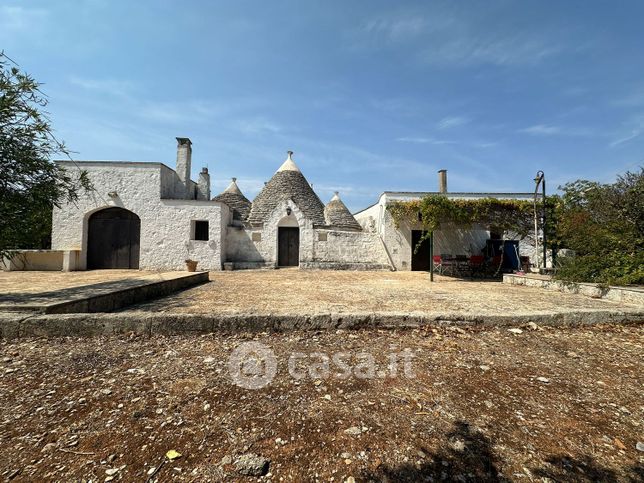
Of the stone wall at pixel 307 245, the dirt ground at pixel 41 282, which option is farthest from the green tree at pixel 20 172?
the stone wall at pixel 307 245

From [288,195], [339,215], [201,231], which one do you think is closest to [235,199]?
[288,195]

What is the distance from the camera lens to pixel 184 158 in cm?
1573

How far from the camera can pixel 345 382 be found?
2.45m

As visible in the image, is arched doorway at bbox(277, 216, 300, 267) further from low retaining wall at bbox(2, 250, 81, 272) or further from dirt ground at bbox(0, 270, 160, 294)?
low retaining wall at bbox(2, 250, 81, 272)

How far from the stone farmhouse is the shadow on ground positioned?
510 inches

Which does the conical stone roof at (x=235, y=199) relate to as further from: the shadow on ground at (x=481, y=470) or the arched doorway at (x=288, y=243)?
the shadow on ground at (x=481, y=470)

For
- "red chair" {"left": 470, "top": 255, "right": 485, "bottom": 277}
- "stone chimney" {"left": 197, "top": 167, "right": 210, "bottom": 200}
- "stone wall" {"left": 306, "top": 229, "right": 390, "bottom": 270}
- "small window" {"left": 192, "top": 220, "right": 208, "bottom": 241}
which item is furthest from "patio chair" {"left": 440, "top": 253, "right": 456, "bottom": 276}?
"stone chimney" {"left": 197, "top": 167, "right": 210, "bottom": 200}

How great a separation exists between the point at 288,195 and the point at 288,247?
4.06m

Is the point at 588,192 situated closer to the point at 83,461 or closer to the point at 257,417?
the point at 257,417

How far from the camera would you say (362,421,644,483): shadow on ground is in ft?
4.93

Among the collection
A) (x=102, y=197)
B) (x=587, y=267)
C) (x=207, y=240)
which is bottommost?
(x=587, y=267)

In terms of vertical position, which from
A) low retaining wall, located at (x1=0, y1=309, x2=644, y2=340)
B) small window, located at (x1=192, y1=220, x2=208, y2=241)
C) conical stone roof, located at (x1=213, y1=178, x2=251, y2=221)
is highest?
conical stone roof, located at (x1=213, y1=178, x2=251, y2=221)

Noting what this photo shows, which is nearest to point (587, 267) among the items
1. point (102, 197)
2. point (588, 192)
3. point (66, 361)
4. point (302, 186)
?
point (588, 192)

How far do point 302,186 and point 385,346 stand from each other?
17694 millimetres
